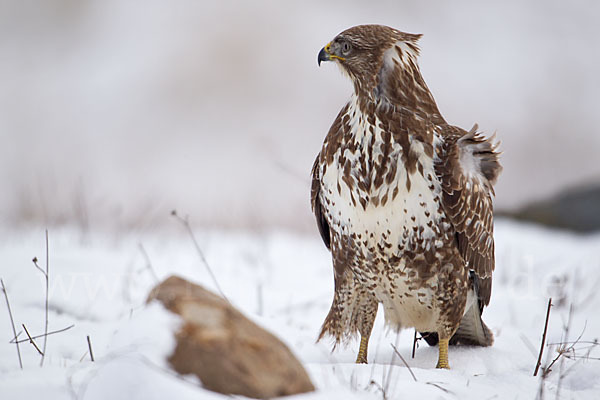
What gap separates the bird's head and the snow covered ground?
1.46 m

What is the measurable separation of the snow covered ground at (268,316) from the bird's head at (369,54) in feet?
4.80

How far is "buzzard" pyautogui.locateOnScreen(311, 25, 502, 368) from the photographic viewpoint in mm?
3115

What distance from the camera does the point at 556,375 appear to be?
324 cm

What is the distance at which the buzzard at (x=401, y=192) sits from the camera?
3115 mm

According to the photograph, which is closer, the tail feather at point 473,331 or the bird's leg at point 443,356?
the bird's leg at point 443,356

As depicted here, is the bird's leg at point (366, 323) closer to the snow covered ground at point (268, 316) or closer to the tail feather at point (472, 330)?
the snow covered ground at point (268, 316)

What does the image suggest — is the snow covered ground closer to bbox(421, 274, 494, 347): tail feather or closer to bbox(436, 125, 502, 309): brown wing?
bbox(421, 274, 494, 347): tail feather

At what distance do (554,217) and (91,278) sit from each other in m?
7.32

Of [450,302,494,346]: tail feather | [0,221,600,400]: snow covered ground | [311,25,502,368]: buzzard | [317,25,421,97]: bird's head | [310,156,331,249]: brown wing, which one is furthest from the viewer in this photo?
[450,302,494,346]: tail feather

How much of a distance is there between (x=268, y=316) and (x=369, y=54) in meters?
2.14

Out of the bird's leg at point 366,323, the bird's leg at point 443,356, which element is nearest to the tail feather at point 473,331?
the bird's leg at point 443,356

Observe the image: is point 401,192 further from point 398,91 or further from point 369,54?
point 369,54

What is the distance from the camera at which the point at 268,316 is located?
4.48 m

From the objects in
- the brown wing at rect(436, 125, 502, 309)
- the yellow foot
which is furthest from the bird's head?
the yellow foot
